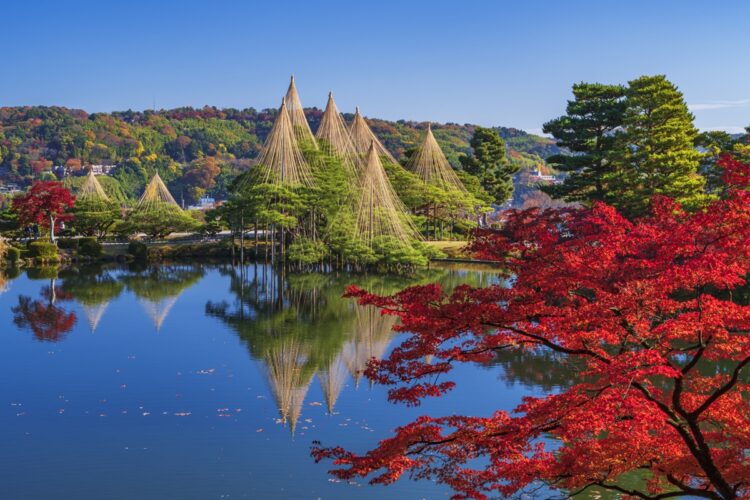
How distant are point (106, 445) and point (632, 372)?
7545 mm

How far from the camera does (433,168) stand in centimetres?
4250

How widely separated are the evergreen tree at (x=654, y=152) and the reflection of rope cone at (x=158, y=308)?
1503cm

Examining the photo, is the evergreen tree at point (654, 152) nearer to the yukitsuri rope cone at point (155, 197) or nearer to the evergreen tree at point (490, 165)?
the evergreen tree at point (490, 165)

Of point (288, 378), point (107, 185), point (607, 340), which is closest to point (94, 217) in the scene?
point (288, 378)

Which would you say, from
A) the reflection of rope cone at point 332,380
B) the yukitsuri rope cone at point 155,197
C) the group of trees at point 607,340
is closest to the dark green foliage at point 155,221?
the yukitsuri rope cone at point 155,197

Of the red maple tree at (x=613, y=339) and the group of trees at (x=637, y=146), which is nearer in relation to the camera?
the red maple tree at (x=613, y=339)

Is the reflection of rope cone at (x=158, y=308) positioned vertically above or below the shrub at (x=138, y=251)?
below

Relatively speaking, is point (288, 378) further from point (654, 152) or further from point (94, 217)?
point (94, 217)

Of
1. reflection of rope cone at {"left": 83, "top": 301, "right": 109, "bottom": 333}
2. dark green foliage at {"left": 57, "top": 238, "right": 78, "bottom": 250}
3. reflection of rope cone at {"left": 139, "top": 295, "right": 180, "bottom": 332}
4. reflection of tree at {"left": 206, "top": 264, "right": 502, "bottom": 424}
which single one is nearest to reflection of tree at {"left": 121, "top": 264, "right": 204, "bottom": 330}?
reflection of rope cone at {"left": 139, "top": 295, "right": 180, "bottom": 332}

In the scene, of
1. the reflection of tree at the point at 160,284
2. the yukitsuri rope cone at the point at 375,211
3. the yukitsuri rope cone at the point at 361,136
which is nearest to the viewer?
the reflection of tree at the point at 160,284

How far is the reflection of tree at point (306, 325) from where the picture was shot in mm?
14664

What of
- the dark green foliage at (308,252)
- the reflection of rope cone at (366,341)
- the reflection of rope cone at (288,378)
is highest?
the dark green foliage at (308,252)

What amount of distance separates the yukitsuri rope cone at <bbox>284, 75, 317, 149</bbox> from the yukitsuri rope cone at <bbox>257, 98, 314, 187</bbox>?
3315 mm

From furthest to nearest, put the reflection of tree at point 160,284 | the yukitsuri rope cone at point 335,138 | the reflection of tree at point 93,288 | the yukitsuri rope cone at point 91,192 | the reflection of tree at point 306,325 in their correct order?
the yukitsuri rope cone at point 91,192 < the yukitsuri rope cone at point 335,138 < the reflection of tree at point 160,284 < the reflection of tree at point 93,288 < the reflection of tree at point 306,325
